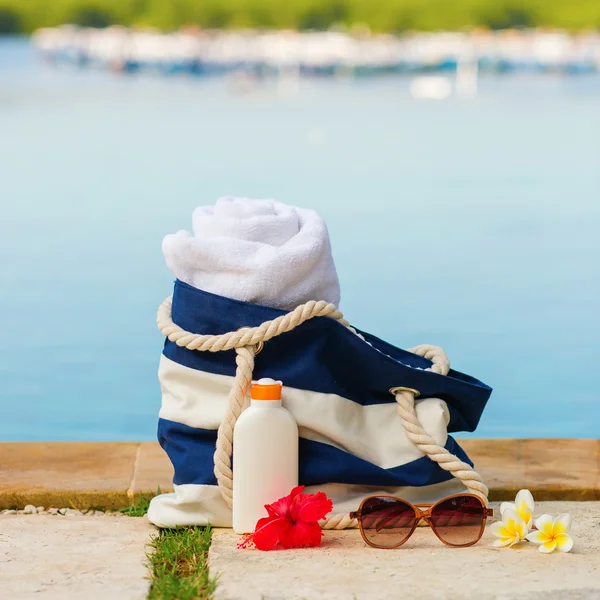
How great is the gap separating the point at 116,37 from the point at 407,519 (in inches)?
558

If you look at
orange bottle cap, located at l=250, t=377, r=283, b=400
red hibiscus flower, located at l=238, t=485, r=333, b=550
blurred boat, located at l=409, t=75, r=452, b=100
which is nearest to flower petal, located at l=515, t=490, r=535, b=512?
red hibiscus flower, located at l=238, t=485, r=333, b=550

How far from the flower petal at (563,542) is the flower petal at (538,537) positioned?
0.01m

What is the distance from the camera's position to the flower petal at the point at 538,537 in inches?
64.9

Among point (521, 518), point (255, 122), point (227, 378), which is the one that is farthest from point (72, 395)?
point (255, 122)

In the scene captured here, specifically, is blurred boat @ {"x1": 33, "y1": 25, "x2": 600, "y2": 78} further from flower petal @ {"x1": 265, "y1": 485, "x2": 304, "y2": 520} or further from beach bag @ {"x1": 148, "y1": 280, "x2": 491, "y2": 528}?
flower petal @ {"x1": 265, "y1": 485, "x2": 304, "y2": 520}

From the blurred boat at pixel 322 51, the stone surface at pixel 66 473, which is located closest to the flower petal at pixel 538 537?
the stone surface at pixel 66 473

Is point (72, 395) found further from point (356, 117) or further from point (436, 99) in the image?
point (436, 99)

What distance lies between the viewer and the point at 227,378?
5.82ft

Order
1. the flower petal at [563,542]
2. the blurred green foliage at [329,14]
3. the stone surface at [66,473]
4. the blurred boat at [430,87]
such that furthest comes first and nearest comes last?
the blurred green foliage at [329,14] → the blurred boat at [430,87] → the stone surface at [66,473] → the flower petal at [563,542]

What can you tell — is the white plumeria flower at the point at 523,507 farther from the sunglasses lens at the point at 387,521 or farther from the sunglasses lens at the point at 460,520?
the sunglasses lens at the point at 387,521

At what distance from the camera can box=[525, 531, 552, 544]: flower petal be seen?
5.41ft

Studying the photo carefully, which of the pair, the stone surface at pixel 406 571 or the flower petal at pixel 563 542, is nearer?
the stone surface at pixel 406 571

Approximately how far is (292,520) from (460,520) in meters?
0.24

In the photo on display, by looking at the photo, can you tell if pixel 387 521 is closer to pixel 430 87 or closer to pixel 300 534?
pixel 300 534
